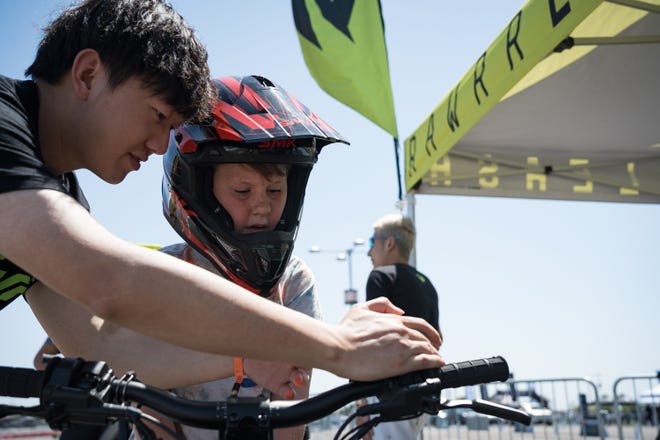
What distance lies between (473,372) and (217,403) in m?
0.48

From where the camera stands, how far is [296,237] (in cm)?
216

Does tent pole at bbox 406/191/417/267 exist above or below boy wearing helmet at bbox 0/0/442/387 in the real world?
above

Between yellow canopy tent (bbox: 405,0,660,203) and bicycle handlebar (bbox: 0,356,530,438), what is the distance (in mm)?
2773

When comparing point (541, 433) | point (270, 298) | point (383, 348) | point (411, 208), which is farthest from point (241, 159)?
point (541, 433)

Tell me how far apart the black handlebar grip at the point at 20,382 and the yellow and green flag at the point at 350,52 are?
17.1 ft

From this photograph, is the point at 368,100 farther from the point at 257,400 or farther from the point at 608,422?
the point at 257,400

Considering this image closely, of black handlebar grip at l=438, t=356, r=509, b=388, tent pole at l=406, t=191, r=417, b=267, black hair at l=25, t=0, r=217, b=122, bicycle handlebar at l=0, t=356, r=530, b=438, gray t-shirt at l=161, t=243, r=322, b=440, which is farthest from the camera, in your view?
tent pole at l=406, t=191, r=417, b=267

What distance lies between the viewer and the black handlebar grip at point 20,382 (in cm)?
112

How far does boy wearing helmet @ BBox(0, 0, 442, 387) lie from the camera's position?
110 cm

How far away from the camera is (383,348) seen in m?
1.18

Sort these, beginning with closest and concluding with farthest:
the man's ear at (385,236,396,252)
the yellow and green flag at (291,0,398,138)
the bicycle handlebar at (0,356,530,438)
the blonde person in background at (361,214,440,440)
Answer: the bicycle handlebar at (0,356,530,438) → the blonde person in background at (361,214,440,440) → the man's ear at (385,236,396,252) → the yellow and green flag at (291,0,398,138)

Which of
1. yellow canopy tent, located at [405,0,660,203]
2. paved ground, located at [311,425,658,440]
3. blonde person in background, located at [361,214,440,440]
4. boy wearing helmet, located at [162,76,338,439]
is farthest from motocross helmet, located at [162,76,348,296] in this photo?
paved ground, located at [311,425,658,440]

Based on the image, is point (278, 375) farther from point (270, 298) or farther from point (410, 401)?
point (270, 298)

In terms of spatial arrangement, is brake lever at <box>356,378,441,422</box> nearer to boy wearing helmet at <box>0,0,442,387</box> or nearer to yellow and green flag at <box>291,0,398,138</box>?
boy wearing helmet at <box>0,0,442,387</box>
